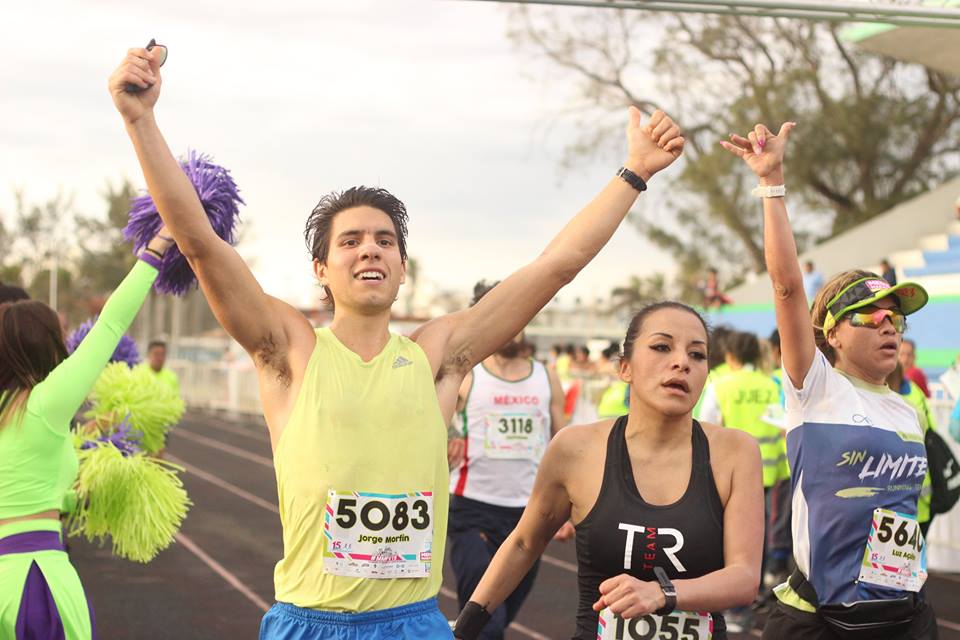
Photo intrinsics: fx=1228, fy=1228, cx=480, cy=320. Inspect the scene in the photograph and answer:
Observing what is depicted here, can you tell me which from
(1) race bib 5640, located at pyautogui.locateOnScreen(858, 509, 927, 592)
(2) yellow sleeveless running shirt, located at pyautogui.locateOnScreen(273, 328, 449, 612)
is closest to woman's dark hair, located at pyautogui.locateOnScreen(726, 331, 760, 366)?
(1) race bib 5640, located at pyautogui.locateOnScreen(858, 509, 927, 592)

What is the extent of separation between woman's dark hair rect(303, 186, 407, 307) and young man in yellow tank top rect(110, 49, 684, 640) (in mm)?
18

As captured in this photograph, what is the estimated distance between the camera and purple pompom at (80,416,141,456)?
551 cm

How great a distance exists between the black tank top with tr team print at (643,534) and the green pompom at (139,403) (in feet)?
9.38

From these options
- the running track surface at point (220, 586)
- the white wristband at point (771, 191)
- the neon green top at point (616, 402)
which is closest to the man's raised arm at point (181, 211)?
the white wristband at point (771, 191)

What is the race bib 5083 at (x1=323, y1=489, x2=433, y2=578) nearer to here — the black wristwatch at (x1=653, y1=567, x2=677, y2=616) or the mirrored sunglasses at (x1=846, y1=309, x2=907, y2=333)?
the black wristwatch at (x1=653, y1=567, x2=677, y2=616)

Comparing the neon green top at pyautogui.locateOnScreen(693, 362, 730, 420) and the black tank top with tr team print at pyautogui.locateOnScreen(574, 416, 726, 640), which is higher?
the neon green top at pyautogui.locateOnScreen(693, 362, 730, 420)

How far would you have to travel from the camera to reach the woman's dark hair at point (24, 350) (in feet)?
13.3

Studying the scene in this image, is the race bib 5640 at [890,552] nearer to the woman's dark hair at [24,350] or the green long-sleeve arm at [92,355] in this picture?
the green long-sleeve arm at [92,355]

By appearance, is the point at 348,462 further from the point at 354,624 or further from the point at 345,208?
the point at 345,208

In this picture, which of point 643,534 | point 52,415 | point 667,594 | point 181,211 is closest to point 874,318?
point 643,534

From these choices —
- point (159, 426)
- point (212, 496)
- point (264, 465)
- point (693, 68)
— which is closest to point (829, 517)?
point (159, 426)

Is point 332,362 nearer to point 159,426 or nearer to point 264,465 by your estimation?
point 159,426

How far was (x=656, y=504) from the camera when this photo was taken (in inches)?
136

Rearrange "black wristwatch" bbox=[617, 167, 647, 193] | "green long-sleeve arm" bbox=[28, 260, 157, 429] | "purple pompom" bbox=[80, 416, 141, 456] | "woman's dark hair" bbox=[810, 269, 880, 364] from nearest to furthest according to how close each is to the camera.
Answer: "black wristwatch" bbox=[617, 167, 647, 193]
"green long-sleeve arm" bbox=[28, 260, 157, 429]
"woman's dark hair" bbox=[810, 269, 880, 364]
"purple pompom" bbox=[80, 416, 141, 456]
